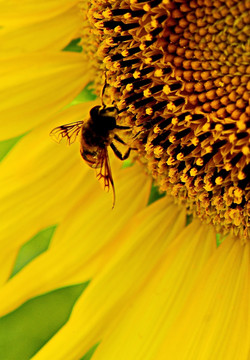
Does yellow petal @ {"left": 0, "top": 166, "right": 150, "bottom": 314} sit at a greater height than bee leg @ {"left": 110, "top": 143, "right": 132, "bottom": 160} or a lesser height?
lesser

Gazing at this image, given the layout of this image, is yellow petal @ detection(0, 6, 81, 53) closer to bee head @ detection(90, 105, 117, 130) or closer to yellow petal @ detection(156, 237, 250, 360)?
bee head @ detection(90, 105, 117, 130)

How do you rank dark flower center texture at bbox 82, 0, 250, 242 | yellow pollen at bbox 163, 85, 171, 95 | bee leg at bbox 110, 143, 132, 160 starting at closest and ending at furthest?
dark flower center texture at bbox 82, 0, 250, 242
yellow pollen at bbox 163, 85, 171, 95
bee leg at bbox 110, 143, 132, 160

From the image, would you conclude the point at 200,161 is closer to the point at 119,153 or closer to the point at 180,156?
the point at 180,156

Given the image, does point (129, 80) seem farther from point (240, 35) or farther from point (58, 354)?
point (58, 354)

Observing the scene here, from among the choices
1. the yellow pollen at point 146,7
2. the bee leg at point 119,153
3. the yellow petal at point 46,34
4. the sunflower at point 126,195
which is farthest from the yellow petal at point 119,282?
the yellow pollen at point 146,7

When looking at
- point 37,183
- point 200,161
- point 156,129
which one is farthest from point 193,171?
point 37,183

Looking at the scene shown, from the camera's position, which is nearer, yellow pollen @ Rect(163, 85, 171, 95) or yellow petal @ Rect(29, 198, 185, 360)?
yellow pollen @ Rect(163, 85, 171, 95)

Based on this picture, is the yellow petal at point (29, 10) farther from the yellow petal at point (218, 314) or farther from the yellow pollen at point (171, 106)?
the yellow petal at point (218, 314)

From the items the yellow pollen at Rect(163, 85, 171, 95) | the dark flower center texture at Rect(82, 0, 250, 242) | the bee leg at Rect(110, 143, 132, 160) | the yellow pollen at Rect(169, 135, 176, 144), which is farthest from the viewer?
the bee leg at Rect(110, 143, 132, 160)

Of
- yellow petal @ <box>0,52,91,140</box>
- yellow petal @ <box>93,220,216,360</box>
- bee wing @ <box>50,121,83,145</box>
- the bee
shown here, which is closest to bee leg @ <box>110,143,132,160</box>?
the bee
